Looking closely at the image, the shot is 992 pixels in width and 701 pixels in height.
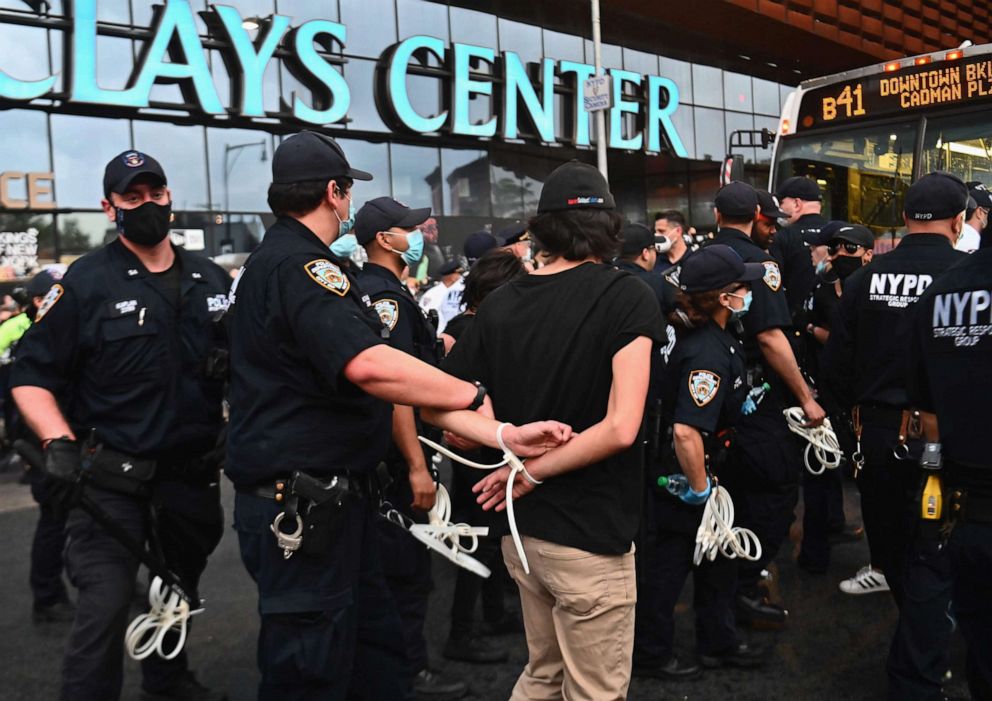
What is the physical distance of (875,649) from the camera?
4.43 meters

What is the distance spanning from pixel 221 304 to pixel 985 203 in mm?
4244

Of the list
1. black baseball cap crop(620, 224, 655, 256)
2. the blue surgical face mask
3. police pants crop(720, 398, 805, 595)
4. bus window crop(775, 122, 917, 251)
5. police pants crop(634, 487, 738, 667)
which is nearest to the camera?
police pants crop(634, 487, 738, 667)

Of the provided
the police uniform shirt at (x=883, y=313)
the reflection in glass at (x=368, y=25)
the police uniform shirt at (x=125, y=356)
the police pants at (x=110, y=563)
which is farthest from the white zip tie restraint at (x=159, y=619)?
the reflection in glass at (x=368, y=25)

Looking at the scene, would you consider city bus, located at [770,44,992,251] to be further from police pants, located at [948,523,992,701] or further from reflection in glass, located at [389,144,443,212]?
reflection in glass, located at [389,144,443,212]

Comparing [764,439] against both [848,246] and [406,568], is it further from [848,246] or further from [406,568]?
[406,568]

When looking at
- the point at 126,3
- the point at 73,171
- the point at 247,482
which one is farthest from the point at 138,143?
the point at 247,482

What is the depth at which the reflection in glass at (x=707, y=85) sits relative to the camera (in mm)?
24312

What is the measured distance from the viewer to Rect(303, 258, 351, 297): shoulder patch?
2.77 m

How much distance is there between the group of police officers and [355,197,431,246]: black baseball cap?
0.06 feet

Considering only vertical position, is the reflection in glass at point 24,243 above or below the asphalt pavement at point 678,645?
above

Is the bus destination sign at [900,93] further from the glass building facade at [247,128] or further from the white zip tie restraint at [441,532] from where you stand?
the glass building facade at [247,128]

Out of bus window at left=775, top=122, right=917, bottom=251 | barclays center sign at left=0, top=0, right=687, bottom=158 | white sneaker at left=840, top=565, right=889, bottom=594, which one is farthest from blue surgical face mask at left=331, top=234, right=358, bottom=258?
barclays center sign at left=0, top=0, right=687, bottom=158

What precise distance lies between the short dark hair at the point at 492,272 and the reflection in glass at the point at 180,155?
12.0 m

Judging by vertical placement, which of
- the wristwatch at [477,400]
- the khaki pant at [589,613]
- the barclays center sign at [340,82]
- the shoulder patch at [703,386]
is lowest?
the khaki pant at [589,613]
